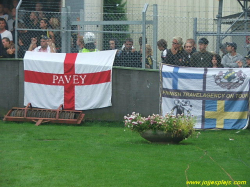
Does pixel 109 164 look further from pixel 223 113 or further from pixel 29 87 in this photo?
pixel 29 87

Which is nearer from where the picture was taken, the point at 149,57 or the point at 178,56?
the point at 178,56

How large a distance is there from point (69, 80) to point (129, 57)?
5.72 feet

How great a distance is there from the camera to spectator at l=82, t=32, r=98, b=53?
50.0 ft

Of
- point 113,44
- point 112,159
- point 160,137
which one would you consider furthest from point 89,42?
point 112,159

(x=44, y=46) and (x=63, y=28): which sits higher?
(x=63, y=28)

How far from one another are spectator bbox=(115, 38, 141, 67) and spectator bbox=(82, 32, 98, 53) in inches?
30.4

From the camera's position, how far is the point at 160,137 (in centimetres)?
1128

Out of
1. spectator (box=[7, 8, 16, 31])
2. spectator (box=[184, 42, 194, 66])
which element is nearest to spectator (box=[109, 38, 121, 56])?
spectator (box=[184, 42, 194, 66])

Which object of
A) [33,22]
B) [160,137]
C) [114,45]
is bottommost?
[160,137]

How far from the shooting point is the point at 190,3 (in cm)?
2305

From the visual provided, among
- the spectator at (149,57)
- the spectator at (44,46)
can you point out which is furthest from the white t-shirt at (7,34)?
the spectator at (149,57)

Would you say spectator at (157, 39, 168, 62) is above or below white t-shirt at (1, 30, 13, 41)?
below

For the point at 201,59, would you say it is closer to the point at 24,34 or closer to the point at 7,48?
the point at 24,34

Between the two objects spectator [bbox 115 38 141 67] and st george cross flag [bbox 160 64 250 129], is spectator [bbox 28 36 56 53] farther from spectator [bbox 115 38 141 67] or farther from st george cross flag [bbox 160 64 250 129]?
st george cross flag [bbox 160 64 250 129]
